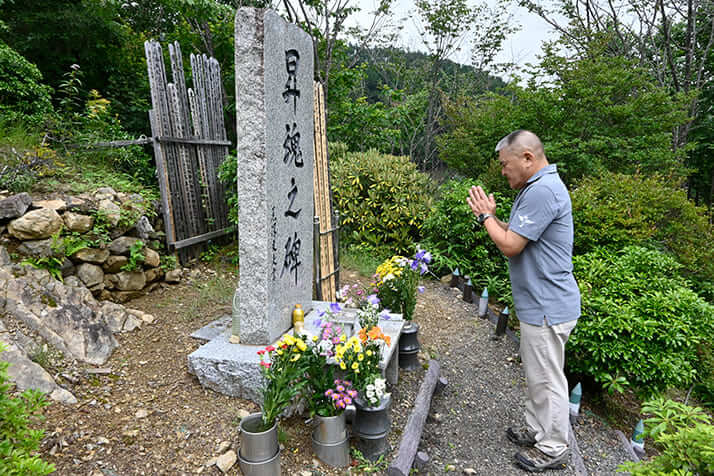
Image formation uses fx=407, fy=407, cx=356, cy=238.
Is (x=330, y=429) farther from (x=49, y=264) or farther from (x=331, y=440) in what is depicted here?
(x=49, y=264)

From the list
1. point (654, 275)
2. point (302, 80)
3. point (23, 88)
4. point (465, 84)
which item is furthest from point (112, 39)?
point (465, 84)

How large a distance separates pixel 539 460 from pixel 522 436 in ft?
0.94

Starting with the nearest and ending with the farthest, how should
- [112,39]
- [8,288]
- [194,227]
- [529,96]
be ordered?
→ [8,288] < [194,227] < [112,39] < [529,96]

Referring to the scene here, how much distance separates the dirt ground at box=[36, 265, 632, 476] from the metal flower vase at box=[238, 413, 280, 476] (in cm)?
18

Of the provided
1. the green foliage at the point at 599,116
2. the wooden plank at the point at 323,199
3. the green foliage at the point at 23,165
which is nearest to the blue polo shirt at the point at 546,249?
the wooden plank at the point at 323,199

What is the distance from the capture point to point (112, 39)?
6.64 meters

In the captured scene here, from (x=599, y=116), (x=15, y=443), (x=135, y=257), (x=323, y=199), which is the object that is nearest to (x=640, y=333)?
(x=323, y=199)

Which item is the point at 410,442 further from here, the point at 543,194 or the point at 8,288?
the point at 8,288

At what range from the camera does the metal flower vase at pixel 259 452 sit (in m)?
2.05

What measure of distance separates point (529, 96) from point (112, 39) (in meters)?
7.14

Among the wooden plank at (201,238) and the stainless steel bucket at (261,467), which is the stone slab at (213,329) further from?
the stainless steel bucket at (261,467)

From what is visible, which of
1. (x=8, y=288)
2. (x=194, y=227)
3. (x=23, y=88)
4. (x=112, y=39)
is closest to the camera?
(x=8, y=288)

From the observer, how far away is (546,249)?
7.77 ft

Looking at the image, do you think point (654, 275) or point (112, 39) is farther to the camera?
point (112, 39)
